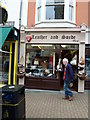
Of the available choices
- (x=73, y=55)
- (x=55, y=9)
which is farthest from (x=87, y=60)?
(x=55, y=9)

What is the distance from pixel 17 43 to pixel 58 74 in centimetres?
295

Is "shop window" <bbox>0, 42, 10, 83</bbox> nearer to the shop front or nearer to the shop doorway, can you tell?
the shop front

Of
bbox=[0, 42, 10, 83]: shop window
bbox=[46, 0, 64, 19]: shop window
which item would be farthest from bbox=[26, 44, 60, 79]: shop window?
bbox=[46, 0, 64, 19]: shop window

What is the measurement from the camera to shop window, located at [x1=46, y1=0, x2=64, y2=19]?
30.5 ft

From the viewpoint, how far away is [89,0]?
9375 mm

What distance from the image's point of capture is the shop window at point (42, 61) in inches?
370

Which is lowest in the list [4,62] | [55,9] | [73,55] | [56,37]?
[4,62]

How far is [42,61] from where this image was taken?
31.6 ft

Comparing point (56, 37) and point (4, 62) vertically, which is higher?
point (56, 37)

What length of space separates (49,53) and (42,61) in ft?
2.09

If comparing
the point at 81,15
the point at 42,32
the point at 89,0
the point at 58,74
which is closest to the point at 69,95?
the point at 58,74

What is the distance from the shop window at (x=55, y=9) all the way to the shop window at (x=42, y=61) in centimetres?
174

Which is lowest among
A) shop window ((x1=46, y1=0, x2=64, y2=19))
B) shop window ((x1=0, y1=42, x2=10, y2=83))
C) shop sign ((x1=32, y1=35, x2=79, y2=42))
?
shop window ((x1=0, y1=42, x2=10, y2=83))

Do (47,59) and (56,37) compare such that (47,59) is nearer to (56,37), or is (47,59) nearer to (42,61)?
(42,61)
